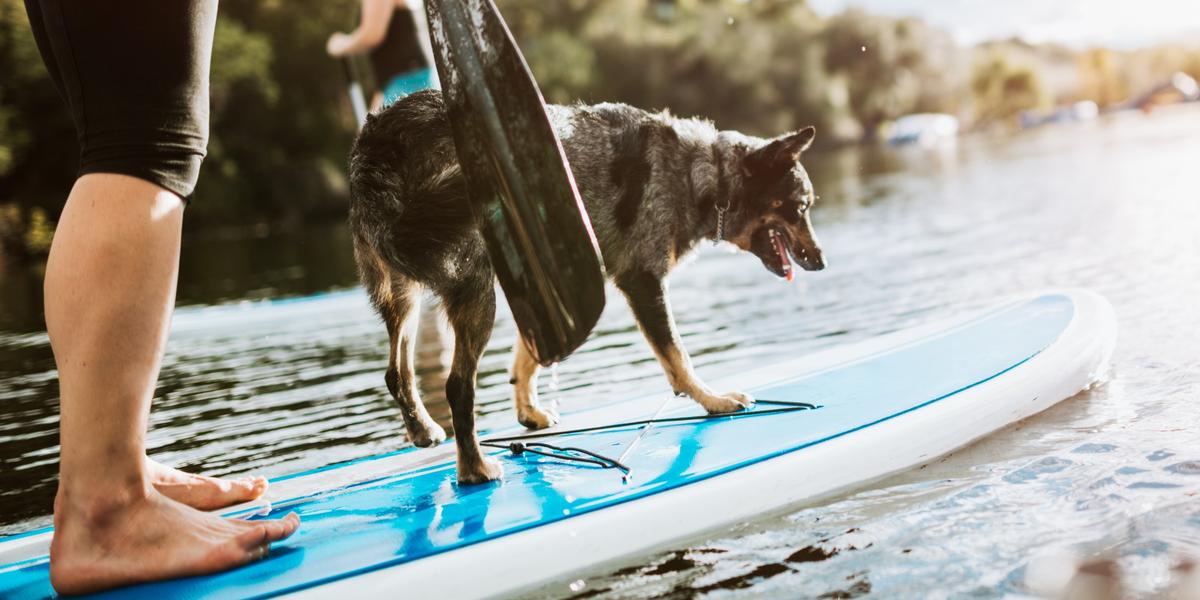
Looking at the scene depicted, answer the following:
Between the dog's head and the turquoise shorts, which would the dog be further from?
the turquoise shorts

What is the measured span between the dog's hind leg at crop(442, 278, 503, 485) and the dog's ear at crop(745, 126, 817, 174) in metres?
1.63

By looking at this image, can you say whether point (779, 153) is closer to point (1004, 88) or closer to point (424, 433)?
point (424, 433)

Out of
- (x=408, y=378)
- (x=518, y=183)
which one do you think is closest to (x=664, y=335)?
(x=408, y=378)

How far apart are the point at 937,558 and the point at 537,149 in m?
1.88

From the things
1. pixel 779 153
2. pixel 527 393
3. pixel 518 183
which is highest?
pixel 518 183

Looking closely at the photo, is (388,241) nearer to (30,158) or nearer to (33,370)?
(33,370)

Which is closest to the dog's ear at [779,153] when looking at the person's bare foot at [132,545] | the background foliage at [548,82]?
the person's bare foot at [132,545]

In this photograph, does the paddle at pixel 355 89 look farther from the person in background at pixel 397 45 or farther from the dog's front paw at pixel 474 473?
the dog's front paw at pixel 474 473

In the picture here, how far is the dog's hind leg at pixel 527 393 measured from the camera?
4945 mm

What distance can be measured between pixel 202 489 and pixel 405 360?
910 millimetres

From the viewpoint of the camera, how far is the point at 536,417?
16.2ft

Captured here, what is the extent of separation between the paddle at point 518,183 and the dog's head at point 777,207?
1.46m

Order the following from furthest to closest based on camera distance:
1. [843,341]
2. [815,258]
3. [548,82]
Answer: [548,82] → [843,341] → [815,258]

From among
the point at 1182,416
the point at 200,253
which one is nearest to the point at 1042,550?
the point at 1182,416
